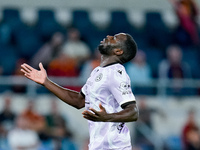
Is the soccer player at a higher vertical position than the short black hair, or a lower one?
lower

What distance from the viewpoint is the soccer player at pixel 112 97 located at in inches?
194

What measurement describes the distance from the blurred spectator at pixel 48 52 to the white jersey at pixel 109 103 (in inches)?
269

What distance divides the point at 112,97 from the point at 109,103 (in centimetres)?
6

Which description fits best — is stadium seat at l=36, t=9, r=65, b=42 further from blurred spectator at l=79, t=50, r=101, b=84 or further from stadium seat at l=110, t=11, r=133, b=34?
blurred spectator at l=79, t=50, r=101, b=84

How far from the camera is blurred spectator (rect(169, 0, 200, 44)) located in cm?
1425

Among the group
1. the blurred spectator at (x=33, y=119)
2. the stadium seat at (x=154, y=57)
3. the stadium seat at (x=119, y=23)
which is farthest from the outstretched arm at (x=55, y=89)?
the stadium seat at (x=119, y=23)

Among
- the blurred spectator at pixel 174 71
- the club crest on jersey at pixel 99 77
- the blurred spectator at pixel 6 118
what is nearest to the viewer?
the club crest on jersey at pixel 99 77

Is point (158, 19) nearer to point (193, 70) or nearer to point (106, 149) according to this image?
point (193, 70)

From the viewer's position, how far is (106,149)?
5098 millimetres

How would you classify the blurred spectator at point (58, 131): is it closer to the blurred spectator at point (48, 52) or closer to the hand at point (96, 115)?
the blurred spectator at point (48, 52)

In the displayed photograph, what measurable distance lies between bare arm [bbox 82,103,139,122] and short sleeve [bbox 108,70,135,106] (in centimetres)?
7

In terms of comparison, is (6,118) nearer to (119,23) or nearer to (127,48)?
(119,23)

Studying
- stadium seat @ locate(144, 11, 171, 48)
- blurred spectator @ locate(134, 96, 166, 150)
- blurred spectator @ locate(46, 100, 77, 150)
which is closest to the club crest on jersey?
blurred spectator @ locate(46, 100, 77, 150)

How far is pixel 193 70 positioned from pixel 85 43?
2.64m
